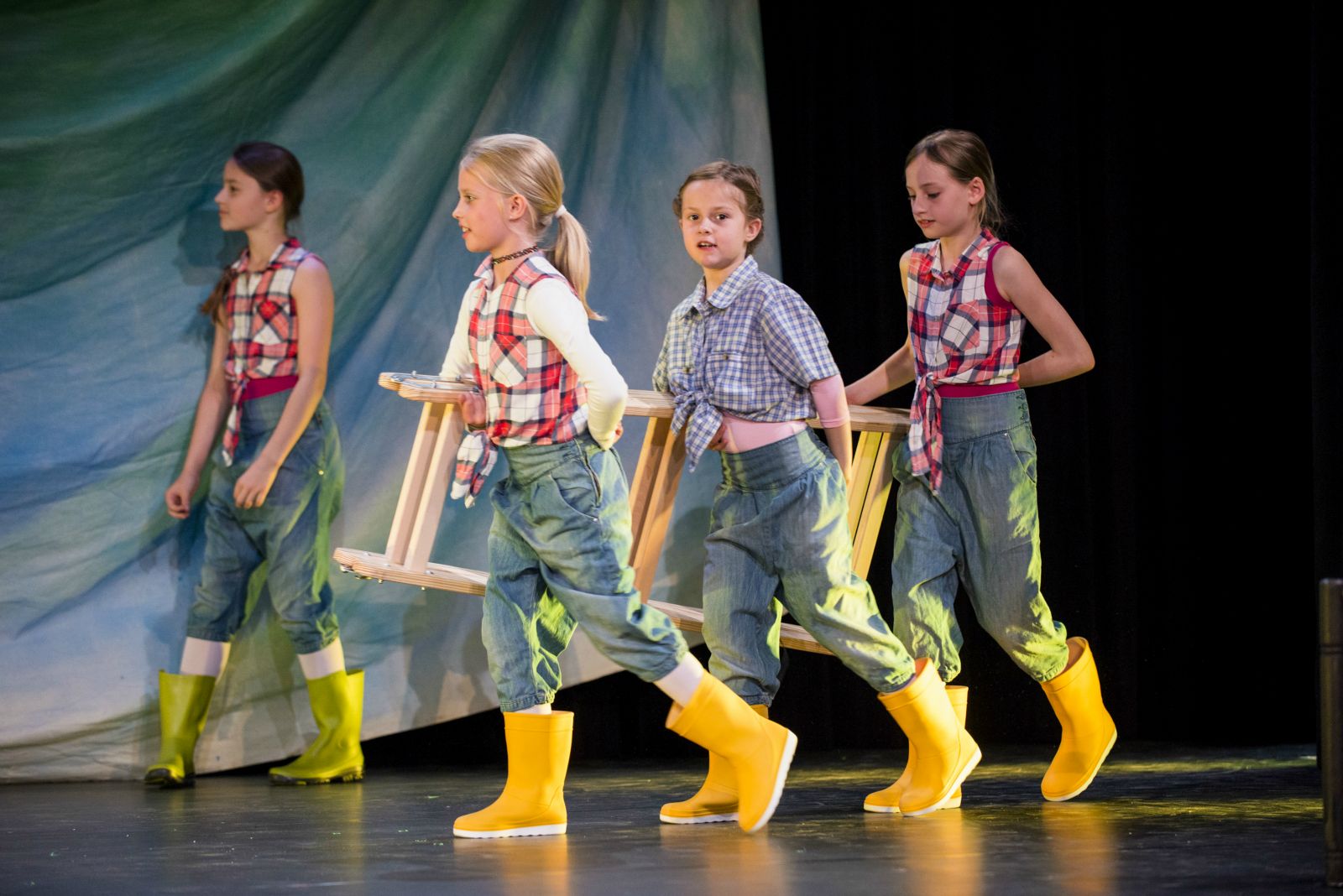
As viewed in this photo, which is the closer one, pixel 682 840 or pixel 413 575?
pixel 682 840

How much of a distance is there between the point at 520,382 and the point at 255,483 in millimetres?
1167

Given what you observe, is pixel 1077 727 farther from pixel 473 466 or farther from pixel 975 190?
pixel 473 466

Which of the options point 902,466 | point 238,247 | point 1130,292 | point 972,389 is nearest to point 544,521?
point 902,466

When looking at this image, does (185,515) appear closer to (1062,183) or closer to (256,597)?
(256,597)

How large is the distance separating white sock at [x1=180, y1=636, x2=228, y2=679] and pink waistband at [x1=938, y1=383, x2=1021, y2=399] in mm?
1895

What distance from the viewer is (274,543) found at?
3.89m

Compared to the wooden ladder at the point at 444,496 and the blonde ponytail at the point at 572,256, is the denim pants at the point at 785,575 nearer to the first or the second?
the wooden ladder at the point at 444,496

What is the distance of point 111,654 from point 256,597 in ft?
1.26

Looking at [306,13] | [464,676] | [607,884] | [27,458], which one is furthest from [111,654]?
[607,884]

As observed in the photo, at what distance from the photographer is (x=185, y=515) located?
4004 millimetres

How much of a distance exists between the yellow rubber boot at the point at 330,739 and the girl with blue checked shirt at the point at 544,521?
3.49 feet

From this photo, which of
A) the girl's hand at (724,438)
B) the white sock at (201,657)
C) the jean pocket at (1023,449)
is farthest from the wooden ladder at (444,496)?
the white sock at (201,657)

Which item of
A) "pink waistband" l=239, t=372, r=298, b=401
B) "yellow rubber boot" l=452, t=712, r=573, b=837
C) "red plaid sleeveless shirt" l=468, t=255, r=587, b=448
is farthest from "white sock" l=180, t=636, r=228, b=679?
"red plaid sleeveless shirt" l=468, t=255, r=587, b=448

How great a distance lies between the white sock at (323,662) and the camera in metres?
3.93
